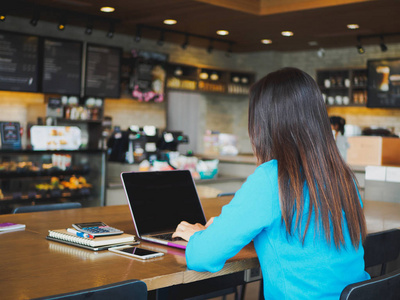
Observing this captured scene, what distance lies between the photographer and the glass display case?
184 inches

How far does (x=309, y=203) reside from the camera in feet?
4.65

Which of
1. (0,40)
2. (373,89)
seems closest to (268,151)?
(0,40)

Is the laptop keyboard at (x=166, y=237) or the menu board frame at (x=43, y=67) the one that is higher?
the menu board frame at (x=43, y=67)

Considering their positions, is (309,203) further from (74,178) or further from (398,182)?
(74,178)

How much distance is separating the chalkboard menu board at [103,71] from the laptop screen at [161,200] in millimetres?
5120

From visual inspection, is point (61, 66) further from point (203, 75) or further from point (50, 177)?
point (203, 75)

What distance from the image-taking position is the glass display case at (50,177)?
468 cm

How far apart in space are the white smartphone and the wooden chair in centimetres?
33

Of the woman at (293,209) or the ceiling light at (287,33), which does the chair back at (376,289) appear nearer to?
the woman at (293,209)

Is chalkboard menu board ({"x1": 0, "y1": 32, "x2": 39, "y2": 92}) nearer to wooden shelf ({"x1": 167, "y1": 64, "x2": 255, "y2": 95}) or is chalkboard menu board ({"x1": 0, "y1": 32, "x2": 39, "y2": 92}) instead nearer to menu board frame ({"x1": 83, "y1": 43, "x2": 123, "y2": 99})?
menu board frame ({"x1": 83, "y1": 43, "x2": 123, "y2": 99})

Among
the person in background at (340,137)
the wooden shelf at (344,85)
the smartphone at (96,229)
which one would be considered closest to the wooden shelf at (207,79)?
the wooden shelf at (344,85)

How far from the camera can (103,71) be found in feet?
23.4

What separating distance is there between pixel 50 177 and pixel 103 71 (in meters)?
2.54

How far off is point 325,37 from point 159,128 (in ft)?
9.56
